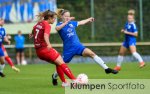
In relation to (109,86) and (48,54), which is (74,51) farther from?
(109,86)

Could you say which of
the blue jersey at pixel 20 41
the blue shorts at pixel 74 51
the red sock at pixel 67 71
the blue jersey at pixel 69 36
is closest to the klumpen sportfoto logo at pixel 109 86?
the red sock at pixel 67 71

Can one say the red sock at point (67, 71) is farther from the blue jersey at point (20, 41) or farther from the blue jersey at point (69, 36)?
the blue jersey at point (20, 41)

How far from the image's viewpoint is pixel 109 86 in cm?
1283

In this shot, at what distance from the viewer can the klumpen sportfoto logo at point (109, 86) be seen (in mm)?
12469

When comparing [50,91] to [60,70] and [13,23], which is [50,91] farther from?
[13,23]

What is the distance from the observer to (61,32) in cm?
1544

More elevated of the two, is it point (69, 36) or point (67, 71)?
point (69, 36)

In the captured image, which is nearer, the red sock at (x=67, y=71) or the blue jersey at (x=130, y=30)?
the red sock at (x=67, y=71)

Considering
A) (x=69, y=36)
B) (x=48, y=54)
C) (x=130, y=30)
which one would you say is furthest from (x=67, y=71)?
(x=130, y=30)

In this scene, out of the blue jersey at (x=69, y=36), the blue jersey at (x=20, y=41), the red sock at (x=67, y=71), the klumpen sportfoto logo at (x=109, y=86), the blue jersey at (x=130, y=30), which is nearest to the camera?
the klumpen sportfoto logo at (x=109, y=86)

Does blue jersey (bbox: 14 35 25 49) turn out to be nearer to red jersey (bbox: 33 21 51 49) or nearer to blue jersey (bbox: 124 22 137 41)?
blue jersey (bbox: 124 22 137 41)

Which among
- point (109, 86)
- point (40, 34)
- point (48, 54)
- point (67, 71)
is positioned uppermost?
point (40, 34)

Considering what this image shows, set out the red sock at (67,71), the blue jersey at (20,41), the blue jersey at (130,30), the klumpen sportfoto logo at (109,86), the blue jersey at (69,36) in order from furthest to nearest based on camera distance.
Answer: the blue jersey at (20,41) → the blue jersey at (130,30) → the blue jersey at (69,36) → the red sock at (67,71) → the klumpen sportfoto logo at (109,86)

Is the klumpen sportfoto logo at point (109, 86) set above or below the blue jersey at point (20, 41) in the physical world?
above
